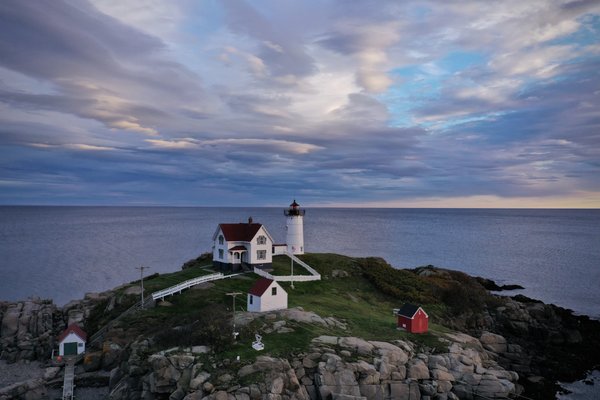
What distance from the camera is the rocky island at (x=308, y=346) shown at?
1053 inches

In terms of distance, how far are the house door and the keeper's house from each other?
1716 centimetres

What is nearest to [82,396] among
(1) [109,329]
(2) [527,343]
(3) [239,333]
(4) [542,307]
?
(1) [109,329]

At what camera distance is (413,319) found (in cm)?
3438

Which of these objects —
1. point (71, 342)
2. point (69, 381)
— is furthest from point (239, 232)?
point (69, 381)

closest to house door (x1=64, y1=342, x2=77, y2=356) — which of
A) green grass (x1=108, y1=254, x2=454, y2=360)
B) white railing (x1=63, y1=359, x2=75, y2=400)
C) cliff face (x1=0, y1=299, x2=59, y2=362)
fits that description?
cliff face (x1=0, y1=299, x2=59, y2=362)

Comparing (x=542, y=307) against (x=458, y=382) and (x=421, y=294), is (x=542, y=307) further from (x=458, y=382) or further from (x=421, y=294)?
(x=458, y=382)

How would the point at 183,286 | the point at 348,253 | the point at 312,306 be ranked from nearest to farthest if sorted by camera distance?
the point at 312,306
the point at 183,286
the point at 348,253

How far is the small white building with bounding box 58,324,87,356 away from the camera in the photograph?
3844cm

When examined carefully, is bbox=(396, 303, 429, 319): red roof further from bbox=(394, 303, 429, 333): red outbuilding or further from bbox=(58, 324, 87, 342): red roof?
bbox=(58, 324, 87, 342): red roof

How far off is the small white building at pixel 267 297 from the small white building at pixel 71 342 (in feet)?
53.8

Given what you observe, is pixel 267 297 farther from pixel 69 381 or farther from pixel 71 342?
pixel 71 342

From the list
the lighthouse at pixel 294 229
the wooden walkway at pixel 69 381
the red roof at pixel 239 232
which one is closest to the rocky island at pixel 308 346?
the wooden walkway at pixel 69 381

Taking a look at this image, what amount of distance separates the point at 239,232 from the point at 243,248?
7.10 ft

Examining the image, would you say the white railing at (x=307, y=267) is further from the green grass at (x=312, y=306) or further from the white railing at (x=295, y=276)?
the green grass at (x=312, y=306)
